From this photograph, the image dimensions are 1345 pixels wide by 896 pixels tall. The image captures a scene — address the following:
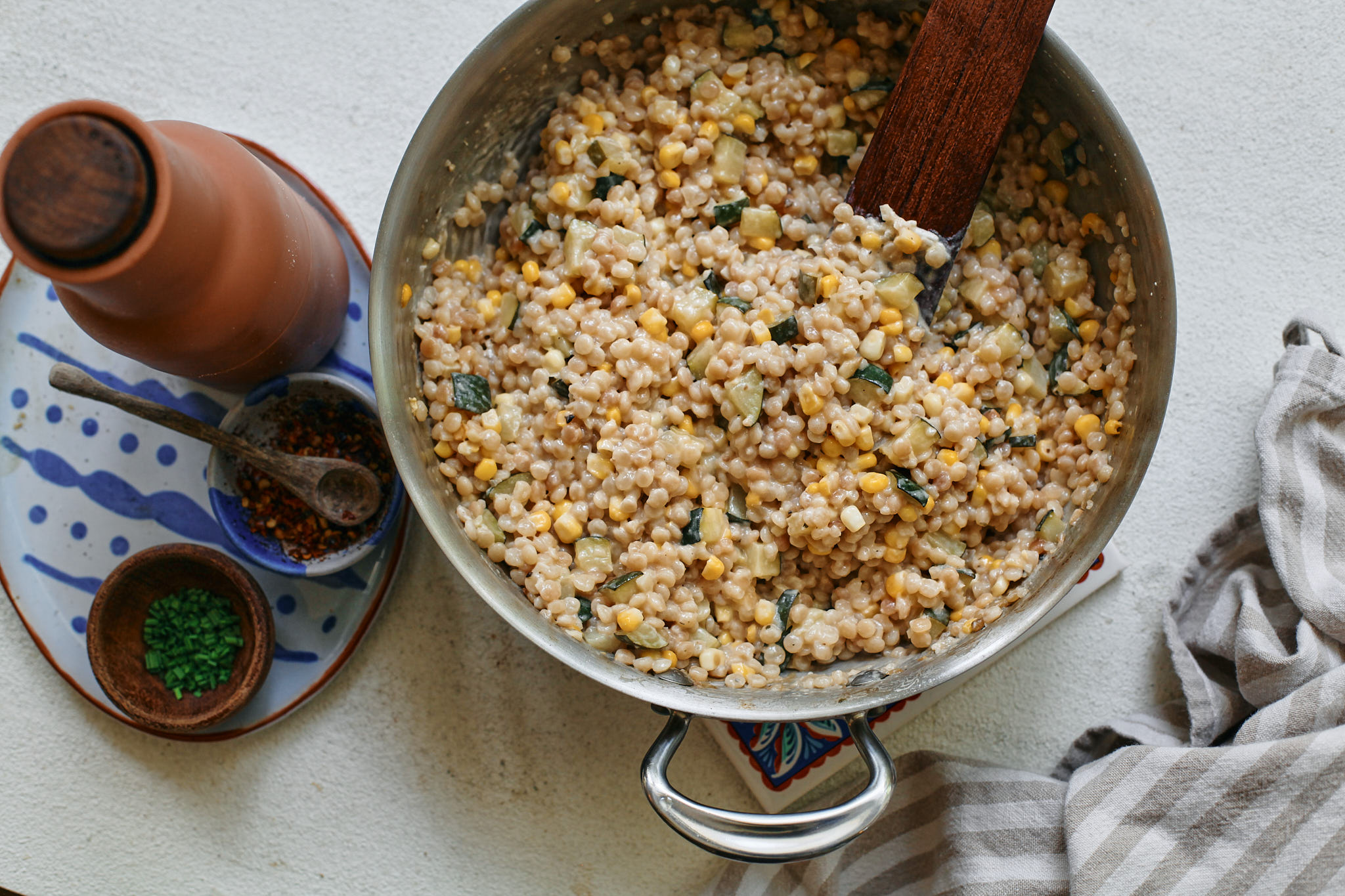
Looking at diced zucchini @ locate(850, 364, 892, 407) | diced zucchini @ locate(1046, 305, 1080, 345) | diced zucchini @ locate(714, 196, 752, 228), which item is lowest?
diced zucchini @ locate(850, 364, 892, 407)

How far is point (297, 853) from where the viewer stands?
229cm

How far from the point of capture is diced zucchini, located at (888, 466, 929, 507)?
1.83 m

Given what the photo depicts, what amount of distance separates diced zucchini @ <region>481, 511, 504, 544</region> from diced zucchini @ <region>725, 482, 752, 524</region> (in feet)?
1.53

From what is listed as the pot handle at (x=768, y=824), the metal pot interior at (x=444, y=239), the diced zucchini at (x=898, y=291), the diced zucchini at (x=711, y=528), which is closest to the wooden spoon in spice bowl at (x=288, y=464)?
the metal pot interior at (x=444, y=239)

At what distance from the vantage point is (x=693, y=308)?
1898mm

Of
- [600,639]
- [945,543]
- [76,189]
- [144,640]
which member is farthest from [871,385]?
[144,640]

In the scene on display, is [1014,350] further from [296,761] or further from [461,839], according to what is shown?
[296,761]

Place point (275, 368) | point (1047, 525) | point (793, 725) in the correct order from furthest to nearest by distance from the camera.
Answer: point (793, 725)
point (275, 368)
point (1047, 525)

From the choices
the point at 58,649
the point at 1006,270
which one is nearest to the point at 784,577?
the point at 1006,270

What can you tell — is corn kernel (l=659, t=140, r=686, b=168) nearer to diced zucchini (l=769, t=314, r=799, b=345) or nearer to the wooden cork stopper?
diced zucchini (l=769, t=314, r=799, b=345)

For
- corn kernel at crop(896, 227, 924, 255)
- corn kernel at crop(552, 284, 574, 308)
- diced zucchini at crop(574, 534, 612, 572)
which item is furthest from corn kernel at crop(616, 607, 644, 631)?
corn kernel at crop(896, 227, 924, 255)

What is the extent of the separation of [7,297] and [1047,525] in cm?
243

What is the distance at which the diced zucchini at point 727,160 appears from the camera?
195 cm

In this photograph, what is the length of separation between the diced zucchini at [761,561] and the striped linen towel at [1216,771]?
0.73 metres
